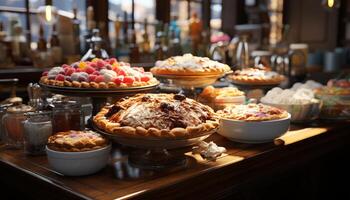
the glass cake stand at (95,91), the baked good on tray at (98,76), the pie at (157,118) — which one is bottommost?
the pie at (157,118)

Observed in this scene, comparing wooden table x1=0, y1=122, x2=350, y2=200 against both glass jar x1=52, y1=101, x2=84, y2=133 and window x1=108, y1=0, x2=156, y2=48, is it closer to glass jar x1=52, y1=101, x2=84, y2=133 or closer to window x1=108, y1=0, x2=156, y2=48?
glass jar x1=52, y1=101, x2=84, y2=133

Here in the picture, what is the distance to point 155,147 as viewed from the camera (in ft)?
4.57

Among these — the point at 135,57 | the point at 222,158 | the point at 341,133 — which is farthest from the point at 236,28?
the point at 222,158

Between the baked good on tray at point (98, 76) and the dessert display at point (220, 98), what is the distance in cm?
38

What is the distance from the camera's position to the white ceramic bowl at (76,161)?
1.28 m

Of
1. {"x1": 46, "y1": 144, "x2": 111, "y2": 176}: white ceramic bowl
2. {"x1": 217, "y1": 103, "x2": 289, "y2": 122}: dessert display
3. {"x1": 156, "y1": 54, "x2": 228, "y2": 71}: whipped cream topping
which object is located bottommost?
{"x1": 46, "y1": 144, "x2": 111, "y2": 176}: white ceramic bowl

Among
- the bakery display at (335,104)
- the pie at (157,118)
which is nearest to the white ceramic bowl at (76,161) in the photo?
the pie at (157,118)

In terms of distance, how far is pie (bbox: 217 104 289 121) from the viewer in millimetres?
1729

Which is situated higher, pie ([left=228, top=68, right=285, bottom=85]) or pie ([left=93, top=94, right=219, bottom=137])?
pie ([left=228, top=68, right=285, bottom=85])

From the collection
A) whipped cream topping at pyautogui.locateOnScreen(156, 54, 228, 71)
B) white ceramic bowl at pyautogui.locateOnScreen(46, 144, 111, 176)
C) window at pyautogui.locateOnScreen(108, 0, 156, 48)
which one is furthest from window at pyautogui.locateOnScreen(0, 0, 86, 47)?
white ceramic bowl at pyautogui.locateOnScreen(46, 144, 111, 176)

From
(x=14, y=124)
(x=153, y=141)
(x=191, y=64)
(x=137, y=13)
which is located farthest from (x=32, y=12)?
(x=153, y=141)

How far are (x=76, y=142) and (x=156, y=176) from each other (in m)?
0.29

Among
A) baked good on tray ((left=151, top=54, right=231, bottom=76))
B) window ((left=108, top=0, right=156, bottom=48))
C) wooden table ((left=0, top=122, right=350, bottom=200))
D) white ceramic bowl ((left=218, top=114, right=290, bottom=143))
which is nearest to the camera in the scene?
wooden table ((left=0, top=122, right=350, bottom=200))

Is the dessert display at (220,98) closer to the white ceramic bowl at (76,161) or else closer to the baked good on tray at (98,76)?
the baked good on tray at (98,76)
